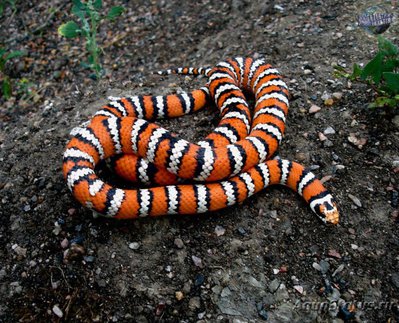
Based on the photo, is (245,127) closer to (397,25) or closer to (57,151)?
(57,151)

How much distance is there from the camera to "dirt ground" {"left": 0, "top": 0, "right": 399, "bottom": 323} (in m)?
4.38

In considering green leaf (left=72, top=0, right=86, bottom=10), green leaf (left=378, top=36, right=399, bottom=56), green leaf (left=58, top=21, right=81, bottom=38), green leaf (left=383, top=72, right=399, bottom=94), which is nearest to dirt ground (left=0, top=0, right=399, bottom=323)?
green leaf (left=383, top=72, right=399, bottom=94)

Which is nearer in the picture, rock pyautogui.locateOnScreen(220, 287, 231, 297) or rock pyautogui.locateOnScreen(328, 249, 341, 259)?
rock pyautogui.locateOnScreen(220, 287, 231, 297)

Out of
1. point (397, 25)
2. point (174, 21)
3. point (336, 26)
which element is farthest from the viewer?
point (174, 21)

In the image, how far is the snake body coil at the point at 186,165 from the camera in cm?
489

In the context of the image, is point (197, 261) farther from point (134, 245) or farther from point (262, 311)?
point (262, 311)

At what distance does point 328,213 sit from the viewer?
16.1ft

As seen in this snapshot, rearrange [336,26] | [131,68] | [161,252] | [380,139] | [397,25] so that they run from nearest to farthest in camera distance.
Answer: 1. [161,252]
2. [380,139]
3. [397,25]
4. [336,26]
5. [131,68]

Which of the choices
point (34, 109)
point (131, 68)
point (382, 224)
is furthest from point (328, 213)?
point (34, 109)

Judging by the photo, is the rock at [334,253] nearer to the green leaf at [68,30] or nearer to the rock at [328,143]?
the rock at [328,143]

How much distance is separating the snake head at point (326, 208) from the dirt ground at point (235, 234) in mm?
110

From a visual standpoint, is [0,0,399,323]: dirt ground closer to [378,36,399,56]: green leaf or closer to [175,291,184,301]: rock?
[175,291,184,301]: rock

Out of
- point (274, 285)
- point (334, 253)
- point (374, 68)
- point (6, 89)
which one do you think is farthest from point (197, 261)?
point (6, 89)

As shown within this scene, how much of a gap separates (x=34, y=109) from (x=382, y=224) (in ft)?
19.6
